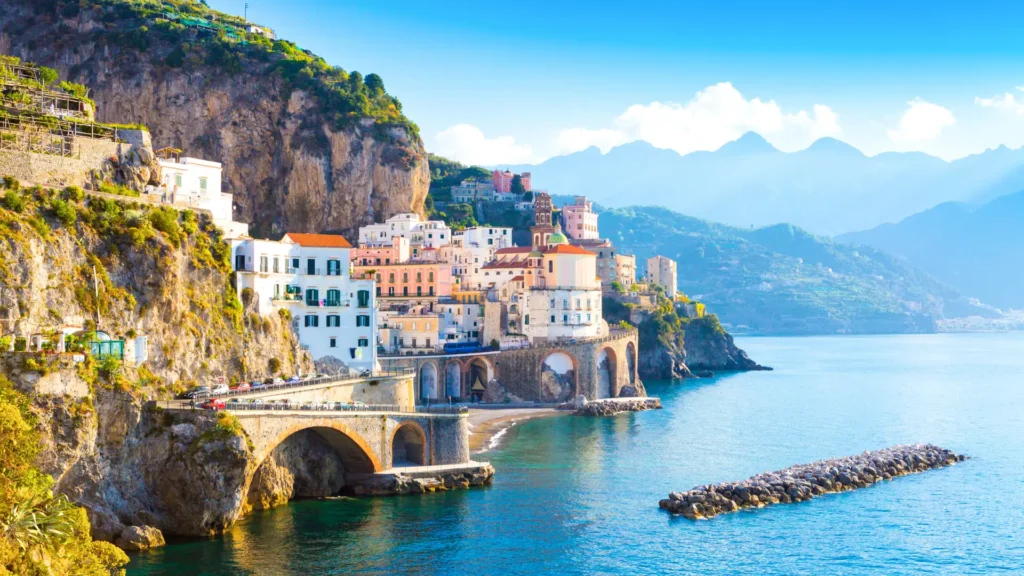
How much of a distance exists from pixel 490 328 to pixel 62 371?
7205 cm

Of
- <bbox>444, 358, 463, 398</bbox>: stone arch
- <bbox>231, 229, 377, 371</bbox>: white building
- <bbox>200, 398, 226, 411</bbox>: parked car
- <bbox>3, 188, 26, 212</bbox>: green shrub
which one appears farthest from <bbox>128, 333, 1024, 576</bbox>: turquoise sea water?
<bbox>3, 188, 26, 212</bbox>: green shrub

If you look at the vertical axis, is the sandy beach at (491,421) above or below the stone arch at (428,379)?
below

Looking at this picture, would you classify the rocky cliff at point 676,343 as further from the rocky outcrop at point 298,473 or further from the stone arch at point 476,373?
the rocky outcrop at point 298,473

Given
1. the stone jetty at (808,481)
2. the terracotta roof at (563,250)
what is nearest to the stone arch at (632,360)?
the terracotta roof at (563,250)

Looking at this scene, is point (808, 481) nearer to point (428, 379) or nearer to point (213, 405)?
point (213, 405)

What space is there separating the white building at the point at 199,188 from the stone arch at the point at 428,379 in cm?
3094

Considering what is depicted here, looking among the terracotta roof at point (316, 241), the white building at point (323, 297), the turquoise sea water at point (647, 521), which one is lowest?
the turquoise sea water at point (647, 521)

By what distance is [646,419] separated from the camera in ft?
341

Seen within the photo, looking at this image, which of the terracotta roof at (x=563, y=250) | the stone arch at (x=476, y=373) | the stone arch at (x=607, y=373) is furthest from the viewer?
the terracotta roof at (x=563, y=250)

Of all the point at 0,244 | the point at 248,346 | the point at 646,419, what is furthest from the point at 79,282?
the point at 646,419

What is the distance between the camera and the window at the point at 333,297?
7481cm

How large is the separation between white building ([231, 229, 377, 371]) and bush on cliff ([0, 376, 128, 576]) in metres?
32.9

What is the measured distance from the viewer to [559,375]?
113 m

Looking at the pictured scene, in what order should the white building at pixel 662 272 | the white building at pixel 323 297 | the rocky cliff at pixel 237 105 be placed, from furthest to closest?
the white building at pixel 662 272
the rocky cliff at pixel 237 105
the white building at pixel 323 297
